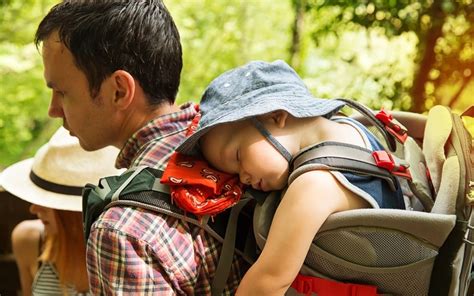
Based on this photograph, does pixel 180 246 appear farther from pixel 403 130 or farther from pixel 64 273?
pixel 64 273

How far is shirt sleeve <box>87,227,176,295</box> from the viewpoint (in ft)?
3.79

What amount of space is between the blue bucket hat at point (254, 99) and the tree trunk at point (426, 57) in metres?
1.62

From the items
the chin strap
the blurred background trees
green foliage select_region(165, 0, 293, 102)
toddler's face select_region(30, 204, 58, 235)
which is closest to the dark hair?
the chin strap

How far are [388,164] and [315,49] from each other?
2.30m

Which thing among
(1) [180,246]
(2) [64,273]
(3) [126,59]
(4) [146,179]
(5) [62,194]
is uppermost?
(3) [126,59]

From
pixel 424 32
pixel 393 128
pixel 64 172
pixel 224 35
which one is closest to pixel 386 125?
pixel 393 128

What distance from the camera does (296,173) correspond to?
110cm

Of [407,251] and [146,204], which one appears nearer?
[407,251]

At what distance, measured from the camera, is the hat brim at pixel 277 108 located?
1107 millimetres

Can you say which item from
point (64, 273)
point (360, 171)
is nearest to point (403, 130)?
point (360, 171)

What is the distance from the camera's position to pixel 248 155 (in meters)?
1.14

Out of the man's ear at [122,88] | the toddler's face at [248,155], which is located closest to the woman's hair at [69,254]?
the man's ear at [122,88]

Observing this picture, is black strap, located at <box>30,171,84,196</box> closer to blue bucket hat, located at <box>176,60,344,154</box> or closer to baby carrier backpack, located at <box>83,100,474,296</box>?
baby carrier backpack, located at <box>83,100,474,296</box>

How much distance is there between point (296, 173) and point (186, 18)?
8.21 feet
